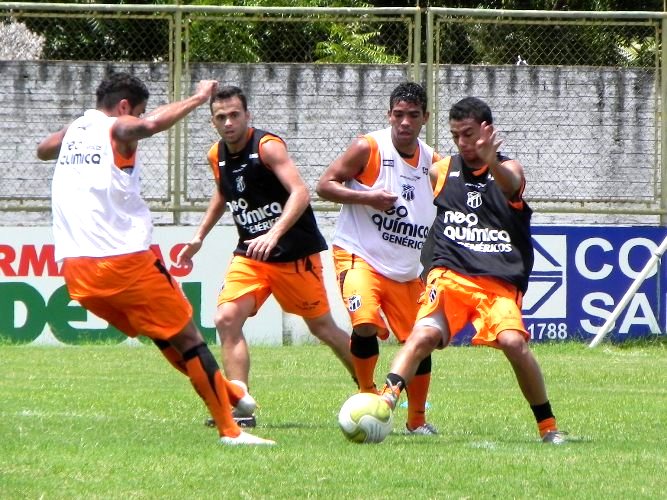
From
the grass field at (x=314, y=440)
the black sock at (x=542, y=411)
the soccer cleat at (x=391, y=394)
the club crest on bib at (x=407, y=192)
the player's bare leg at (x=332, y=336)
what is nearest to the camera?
the grass field at (x=314, y=440)

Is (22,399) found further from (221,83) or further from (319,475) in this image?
(221,83)

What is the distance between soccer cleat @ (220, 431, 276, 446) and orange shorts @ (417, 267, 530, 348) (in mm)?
1175

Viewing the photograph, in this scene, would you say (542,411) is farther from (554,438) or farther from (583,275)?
(583,275)

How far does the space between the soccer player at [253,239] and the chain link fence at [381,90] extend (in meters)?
6.93

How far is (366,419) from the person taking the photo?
7961 millimetres

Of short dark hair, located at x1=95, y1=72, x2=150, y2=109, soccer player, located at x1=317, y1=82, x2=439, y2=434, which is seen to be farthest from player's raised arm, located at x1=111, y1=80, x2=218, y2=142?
soccer player, located at x1=317, y1=82, x2=439, y2=434

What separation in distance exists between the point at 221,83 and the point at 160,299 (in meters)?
9.65

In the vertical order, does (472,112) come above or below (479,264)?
above

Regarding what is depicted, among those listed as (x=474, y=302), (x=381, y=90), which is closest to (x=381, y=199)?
(x=474, y=302)

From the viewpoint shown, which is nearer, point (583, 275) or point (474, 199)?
point (474, 199)

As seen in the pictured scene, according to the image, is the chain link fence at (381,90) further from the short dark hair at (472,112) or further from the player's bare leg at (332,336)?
the short dark hair at (472,112)

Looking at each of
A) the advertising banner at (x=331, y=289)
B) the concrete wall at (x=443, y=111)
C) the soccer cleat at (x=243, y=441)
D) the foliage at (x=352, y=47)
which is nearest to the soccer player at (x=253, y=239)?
the soccer cleat at (x=243, y=441)

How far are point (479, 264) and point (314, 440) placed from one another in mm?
1350

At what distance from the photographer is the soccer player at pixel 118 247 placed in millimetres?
7828
